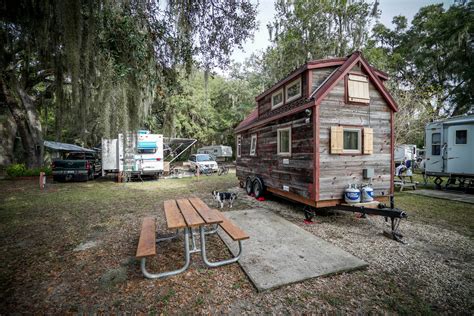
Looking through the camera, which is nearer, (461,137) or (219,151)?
(461,137)

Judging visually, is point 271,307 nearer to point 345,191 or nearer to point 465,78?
point 345,191

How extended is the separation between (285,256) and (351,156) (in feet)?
11.3

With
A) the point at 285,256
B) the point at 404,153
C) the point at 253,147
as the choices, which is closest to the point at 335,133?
the point at 285,256

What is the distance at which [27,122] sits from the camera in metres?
13.1

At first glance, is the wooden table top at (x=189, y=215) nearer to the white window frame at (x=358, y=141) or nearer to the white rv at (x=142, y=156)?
the white window frame at (x=358, y=141)

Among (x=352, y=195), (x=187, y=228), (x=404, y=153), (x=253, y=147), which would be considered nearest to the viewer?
(x=187, y=228)

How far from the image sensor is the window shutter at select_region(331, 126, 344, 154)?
17.0 ft

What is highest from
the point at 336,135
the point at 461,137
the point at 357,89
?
the point at 357,89

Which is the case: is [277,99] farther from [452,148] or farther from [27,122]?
[27,122]

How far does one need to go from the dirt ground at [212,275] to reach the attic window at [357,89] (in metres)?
3.23

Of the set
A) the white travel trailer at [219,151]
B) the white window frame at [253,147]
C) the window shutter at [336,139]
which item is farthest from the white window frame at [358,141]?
the white travel trailer at [219,151]

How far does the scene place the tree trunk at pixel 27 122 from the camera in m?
12.6

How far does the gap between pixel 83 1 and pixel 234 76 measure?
25633 mm

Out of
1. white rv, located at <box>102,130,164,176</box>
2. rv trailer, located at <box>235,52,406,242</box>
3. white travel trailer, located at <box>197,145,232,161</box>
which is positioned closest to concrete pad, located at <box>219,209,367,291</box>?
rv trailer, located at <box>235,52,406,242</box>
